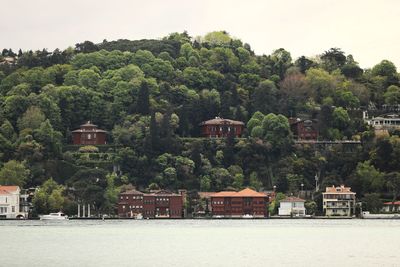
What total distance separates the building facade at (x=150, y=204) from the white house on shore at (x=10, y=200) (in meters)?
11.1

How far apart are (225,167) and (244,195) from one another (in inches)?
414

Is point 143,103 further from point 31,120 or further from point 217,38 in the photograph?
point 217,38

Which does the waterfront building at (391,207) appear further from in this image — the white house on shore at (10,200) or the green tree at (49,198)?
the white house on shore at (10,200)

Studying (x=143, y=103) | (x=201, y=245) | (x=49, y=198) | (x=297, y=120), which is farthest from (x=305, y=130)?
(x=201, y=245)

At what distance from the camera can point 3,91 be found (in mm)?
145875

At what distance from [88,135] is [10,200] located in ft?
61.5

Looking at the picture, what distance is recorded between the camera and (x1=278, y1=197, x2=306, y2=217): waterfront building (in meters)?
117

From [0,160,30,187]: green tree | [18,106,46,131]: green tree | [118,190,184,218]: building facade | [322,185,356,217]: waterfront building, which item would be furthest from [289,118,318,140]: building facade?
[0,160,30,187]: green tree

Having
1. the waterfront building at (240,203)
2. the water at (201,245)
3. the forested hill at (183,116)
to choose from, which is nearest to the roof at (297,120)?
the forested hill at (183,116)

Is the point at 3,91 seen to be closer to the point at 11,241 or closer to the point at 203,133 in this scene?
the point at 203,133

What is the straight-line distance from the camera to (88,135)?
134 meters

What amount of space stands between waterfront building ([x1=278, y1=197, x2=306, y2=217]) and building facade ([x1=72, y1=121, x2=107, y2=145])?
26.6m

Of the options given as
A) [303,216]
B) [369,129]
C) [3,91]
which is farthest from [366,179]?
[3,91]

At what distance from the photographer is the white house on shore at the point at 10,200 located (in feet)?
382
